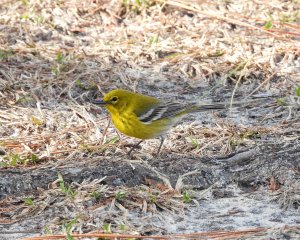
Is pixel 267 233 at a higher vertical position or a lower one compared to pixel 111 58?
lower

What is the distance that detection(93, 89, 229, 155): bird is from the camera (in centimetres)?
657

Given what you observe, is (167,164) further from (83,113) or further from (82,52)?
(82,52)

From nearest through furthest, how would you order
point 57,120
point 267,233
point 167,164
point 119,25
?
point 267,233, point 167,164, point 57,120, point 119,25

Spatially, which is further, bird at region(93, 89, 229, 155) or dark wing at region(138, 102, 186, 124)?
dark wing at region(138, 102, 186, 124)

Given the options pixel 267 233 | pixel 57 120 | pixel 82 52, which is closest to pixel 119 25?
pixel 82 52

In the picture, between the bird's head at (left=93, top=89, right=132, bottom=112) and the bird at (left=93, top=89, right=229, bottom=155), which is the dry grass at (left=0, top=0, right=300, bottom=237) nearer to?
the bird at (left=93, top=89, right=229, bottom=155)

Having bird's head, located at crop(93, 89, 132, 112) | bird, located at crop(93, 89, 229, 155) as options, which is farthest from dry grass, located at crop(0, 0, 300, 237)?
bird's head, located at crop(93, 89, 132, 112)

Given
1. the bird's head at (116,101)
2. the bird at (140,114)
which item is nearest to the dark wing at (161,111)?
the bird at (140,114)

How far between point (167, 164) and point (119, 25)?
3698mm

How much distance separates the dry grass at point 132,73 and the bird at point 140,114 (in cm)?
18

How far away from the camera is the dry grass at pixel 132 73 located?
6.56 m

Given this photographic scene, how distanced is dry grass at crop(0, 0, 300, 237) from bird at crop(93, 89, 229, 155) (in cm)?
18

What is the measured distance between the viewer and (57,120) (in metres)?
7.23

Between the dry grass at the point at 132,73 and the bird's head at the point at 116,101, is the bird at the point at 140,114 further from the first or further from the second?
the dry grass at the point at 132,73
